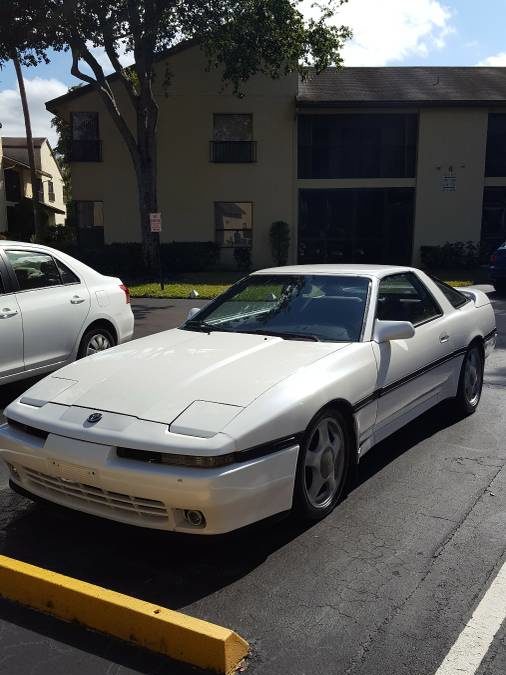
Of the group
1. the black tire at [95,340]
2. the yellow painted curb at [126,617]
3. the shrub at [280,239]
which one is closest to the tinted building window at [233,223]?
the shrub at [280,239]

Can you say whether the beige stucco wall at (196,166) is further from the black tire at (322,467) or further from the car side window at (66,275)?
the black tire at (322,467)

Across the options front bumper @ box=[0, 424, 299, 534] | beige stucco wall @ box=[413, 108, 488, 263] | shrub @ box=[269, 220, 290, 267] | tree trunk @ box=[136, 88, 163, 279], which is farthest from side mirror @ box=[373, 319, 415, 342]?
beige stucco wall @ box=[413, 108, 488, 263]

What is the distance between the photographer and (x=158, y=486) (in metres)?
2.77

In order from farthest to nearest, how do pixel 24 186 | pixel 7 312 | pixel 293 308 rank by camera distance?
1. pixel 24 186
2. pixel 7 312
3. pixel 293 308

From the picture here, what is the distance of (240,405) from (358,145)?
22456 mm

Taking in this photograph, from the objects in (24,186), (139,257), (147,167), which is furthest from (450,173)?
(24,186)

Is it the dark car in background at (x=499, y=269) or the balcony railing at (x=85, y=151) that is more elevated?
the balcony railing at (x=85, y=151)

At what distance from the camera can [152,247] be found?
799 inches

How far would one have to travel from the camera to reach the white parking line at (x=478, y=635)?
2275 mm

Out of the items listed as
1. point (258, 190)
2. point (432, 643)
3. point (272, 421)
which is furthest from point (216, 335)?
point (258, 190)

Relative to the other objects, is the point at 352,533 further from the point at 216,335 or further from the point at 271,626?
the point at 216,335

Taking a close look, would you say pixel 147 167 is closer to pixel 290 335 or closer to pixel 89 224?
pixel 89 224

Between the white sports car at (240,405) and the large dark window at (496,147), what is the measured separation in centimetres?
2157

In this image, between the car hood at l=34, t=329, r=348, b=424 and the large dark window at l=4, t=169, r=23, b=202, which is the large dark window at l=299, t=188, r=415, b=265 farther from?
the large dark window at l=4, t=169, r=23, b=202
